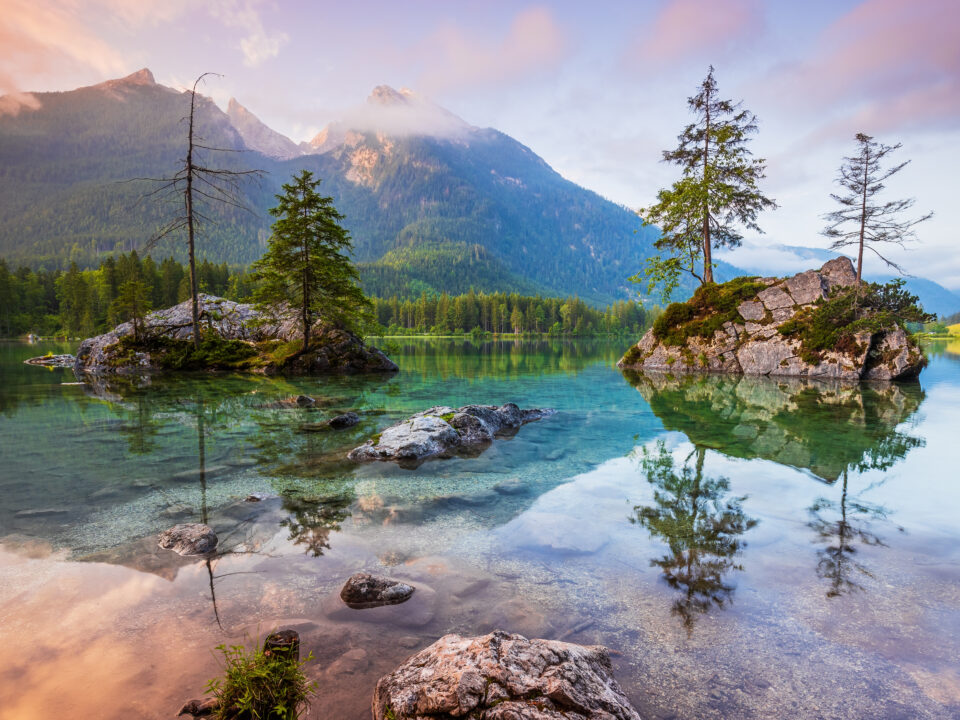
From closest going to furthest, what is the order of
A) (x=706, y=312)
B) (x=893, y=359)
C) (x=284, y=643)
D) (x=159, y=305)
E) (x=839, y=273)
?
(x=284, y=643) < (x=893, y=359) < (x=839, y=273) < (x=706, y=312) < (x=159, y=305)

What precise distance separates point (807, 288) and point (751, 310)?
3608 millimetres

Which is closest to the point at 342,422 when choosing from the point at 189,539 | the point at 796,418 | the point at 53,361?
the point at 189,539

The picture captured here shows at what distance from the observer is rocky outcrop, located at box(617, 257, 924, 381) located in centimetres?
2933

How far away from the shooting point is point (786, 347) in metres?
31.5

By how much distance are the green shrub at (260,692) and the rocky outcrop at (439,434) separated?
25.9 feet

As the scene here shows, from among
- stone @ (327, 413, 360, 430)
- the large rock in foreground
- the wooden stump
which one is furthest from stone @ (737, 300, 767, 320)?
the wooden stump

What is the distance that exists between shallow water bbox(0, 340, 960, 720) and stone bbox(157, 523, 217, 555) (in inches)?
8.5

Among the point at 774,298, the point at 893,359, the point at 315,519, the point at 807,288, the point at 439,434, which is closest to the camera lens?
the point at 315,519

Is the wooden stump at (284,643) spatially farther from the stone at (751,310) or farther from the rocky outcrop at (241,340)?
the stone at (751,310)

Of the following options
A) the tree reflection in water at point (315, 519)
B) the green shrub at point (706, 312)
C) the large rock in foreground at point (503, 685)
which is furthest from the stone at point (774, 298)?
the large rock in foreground at point (503, 685)

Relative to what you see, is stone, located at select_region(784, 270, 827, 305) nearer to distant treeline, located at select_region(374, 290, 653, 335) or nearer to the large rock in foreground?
the large rock in foreground

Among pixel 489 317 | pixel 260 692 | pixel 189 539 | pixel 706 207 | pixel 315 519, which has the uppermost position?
pixel 706 207

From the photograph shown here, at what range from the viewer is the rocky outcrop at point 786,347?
29328mm

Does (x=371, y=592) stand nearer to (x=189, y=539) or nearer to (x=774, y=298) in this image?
(x=189, y=539)
